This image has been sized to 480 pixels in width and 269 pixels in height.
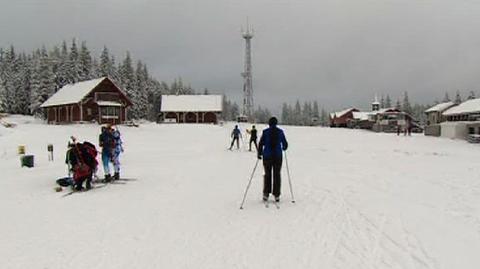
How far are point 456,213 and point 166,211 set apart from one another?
241 inches

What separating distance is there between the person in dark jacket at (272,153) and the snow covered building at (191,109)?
69.8m

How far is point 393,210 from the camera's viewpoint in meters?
9.64

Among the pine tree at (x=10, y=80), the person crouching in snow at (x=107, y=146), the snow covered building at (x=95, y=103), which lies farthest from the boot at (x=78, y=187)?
the pine tree at (x=10, y=80)

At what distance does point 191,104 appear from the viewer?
83.1 metres

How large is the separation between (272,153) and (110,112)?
52.4 m

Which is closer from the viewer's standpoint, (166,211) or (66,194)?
(166,211)

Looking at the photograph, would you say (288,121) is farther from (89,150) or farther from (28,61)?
(89,150)

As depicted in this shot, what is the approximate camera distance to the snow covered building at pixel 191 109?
8201 centimetres

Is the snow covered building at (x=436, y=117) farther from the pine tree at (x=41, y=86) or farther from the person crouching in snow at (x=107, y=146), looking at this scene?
the pine tree at (x=41, y=86)

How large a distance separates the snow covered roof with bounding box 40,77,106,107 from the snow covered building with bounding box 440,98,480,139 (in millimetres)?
45792

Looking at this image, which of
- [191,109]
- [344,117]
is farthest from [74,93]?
[344,117]

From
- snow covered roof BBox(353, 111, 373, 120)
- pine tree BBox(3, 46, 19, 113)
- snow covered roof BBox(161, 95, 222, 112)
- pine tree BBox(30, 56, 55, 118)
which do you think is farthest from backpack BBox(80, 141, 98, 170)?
snow covered roof BBox(353, 111, 373, 120)

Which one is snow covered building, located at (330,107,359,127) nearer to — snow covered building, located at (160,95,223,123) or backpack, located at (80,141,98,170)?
snow covered building, located at (160,95,223,123)

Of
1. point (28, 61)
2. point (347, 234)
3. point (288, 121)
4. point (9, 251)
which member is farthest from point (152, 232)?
point (288, 121)
